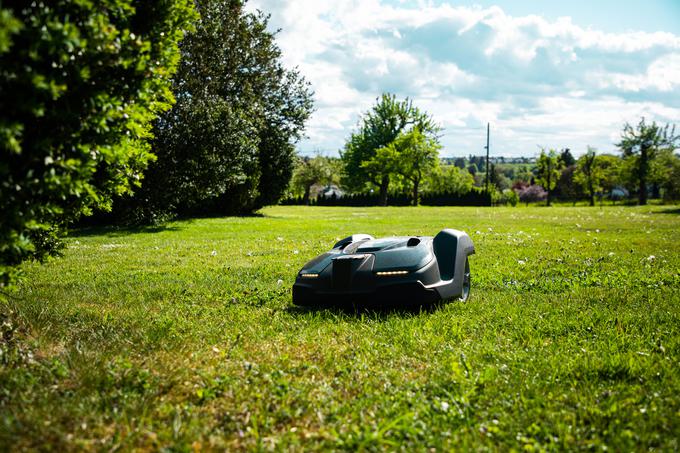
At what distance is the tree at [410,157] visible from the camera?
211 ft

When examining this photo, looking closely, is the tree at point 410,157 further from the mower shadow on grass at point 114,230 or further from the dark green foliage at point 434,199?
the mower shadow on grass at point 114,230

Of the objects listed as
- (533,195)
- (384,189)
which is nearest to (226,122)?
(384,189)

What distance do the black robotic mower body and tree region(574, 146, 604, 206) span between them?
7411 cm

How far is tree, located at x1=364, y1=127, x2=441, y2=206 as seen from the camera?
64.2 meters

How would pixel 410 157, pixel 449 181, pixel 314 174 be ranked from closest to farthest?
pixel 410 157, pixel 314 174, pixel 449 181

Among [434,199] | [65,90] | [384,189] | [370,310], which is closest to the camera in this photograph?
[65,90]

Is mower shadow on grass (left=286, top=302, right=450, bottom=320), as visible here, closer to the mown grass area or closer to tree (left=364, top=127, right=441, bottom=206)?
the mown grass area

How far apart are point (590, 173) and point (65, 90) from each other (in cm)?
8024

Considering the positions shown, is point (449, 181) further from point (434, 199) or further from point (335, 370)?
point (335, 370)

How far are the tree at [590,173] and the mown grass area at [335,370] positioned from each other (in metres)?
72.5

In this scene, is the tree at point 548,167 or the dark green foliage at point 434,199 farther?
the tree at point 548,167

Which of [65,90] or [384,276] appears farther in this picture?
[384,276]

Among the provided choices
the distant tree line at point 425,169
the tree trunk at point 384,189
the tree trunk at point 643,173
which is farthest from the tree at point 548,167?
the tree trunk at point 384,189

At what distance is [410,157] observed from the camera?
6419 centimetres
